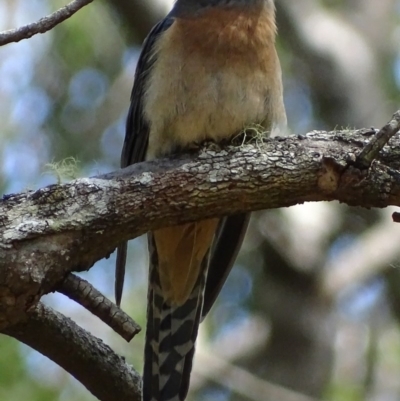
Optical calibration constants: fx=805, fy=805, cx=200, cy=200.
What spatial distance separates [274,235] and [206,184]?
4220mm

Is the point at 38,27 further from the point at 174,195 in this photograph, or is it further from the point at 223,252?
the point at 223,252

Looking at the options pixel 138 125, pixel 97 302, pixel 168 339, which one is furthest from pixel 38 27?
pixel 168 339

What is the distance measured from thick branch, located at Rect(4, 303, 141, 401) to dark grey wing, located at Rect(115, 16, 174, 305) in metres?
0.59

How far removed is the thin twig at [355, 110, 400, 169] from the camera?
3.06 metres

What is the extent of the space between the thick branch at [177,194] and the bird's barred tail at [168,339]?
3.85 feet

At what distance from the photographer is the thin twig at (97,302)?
3.20m

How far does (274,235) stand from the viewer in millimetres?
7410

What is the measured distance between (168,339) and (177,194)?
1.38 meters

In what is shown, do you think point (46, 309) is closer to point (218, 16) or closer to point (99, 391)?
point (99, 391)

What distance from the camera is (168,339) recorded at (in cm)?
438

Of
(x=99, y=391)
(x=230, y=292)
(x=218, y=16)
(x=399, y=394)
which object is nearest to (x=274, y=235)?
(x=230, y=292)

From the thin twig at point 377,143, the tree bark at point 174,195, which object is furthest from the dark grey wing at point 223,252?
the thin twig at point 377,143

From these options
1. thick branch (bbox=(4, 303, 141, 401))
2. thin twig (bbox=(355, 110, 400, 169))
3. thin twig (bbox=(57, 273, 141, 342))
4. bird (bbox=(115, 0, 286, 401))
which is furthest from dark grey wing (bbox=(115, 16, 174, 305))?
thin twig (bbox=(355, 110, 400, 169))

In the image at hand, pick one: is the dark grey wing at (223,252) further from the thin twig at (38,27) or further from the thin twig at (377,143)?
the thin twig at (38,27)
